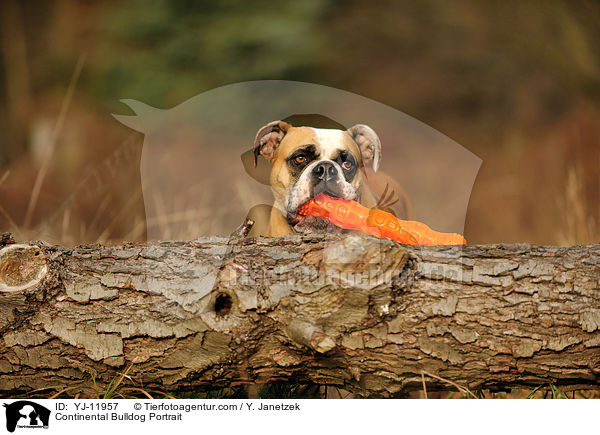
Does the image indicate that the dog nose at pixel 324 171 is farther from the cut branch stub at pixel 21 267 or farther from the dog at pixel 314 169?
the cut branch stub at pixel 21 267

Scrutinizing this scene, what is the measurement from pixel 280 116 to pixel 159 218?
354 mm

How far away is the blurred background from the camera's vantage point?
949mm

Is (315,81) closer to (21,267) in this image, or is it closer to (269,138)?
(269,138)

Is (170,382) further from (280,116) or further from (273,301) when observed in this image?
(280,116)

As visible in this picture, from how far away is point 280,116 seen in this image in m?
1.07

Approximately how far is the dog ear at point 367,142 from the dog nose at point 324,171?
75 millimetres

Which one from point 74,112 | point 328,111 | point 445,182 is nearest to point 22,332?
point 74,112

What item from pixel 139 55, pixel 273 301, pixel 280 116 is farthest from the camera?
pixel 280 116

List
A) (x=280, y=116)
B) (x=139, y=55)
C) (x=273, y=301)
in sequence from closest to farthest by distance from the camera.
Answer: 1. (x=273, y=301)
2. (x=139, y=55)
3. (x=280, y=116)
